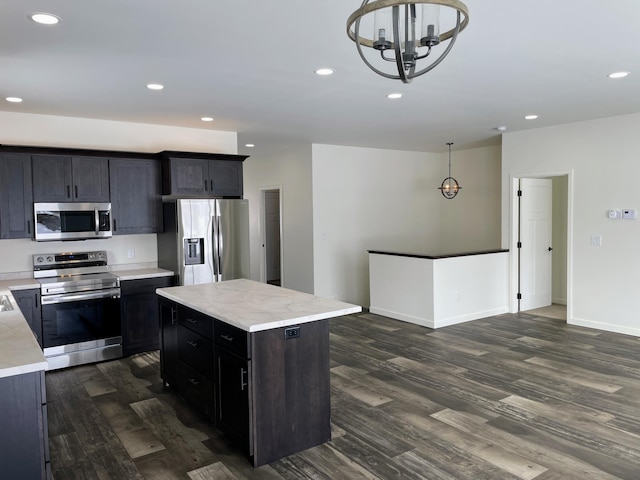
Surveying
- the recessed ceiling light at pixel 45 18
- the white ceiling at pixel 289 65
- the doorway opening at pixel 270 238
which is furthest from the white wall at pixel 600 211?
the recessed ceiling light at pixel 45 18

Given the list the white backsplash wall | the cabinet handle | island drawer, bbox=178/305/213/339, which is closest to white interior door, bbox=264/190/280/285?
the white backsplash wall

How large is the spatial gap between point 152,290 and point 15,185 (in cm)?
167

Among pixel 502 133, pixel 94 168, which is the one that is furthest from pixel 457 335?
pixel 94 168

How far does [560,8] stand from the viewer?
8.34ft

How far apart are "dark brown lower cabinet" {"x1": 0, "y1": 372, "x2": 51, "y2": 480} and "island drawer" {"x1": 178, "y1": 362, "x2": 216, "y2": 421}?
1.23 metres

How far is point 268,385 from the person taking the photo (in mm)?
2869

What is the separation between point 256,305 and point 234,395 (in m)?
0.60

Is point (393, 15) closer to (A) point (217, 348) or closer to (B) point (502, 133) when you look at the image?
(A) point (217, 348)

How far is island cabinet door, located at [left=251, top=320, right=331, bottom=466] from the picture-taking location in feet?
9.34

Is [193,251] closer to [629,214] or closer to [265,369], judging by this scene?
[265,369]

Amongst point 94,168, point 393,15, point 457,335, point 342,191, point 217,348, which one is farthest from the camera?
point 342,191

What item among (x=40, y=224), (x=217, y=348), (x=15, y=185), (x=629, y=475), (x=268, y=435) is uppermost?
(x=15, y=185)

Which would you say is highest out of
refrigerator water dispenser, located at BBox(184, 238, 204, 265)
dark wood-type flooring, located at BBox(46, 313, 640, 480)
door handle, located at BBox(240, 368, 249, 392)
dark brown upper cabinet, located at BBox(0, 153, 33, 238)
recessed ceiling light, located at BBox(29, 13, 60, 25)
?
recessed ceiling light, located at BBox(29, 13, 60, 25)

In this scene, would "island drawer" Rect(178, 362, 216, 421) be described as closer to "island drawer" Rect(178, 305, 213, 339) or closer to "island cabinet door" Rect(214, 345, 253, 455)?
"island cabinet door" Rect(214, 345, 253, 455)
